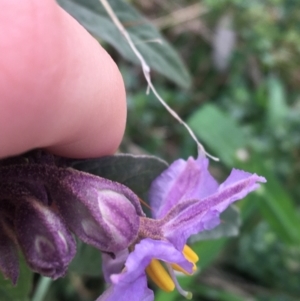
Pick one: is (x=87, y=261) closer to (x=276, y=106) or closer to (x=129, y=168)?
(x=129, y=168)

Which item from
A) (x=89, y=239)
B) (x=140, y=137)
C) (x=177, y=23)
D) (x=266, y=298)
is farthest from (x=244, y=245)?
(x=89, y=239)

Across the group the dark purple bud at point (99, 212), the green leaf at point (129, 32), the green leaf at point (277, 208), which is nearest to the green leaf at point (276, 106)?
the green leaf at point (277, 208)

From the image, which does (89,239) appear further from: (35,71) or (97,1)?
(97,1)

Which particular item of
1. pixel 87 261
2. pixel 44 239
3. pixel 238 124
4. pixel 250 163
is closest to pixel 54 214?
pixel 44 239

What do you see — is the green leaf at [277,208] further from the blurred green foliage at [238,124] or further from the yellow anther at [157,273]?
the yellow anther at [157,273]

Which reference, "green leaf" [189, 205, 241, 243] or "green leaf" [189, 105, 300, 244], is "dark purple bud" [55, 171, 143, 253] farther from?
"green leaf" [189, 105, 300, 244]

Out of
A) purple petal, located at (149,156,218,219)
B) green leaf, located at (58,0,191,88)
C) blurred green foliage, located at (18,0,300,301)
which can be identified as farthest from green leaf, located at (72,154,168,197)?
blurred green foliage, located at (18,0,300,301)
